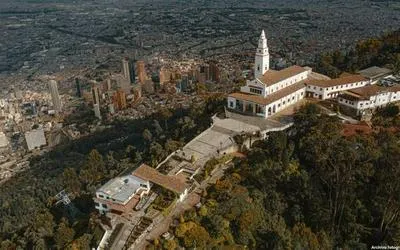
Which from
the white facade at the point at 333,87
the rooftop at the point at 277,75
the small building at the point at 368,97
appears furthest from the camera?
the white facade at the point at 333,87

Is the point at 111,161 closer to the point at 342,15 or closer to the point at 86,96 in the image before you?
the point at 86,96

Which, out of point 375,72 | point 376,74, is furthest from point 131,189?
point 375,72

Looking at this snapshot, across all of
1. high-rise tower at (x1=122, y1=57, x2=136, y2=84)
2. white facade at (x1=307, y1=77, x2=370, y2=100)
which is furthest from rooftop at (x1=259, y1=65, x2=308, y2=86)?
high-rise tower at (x1=122, y1=57, x2=136, y2=84)

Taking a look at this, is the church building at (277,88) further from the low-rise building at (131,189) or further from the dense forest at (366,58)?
the low-rise building at (131,189)

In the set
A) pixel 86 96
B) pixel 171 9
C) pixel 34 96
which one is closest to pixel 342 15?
pixel 171 9

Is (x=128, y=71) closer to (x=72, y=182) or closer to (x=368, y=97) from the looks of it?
(x=72, y=182)

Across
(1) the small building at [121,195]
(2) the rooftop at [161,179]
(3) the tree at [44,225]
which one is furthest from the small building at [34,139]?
(2) the rooftop at [161,179]
